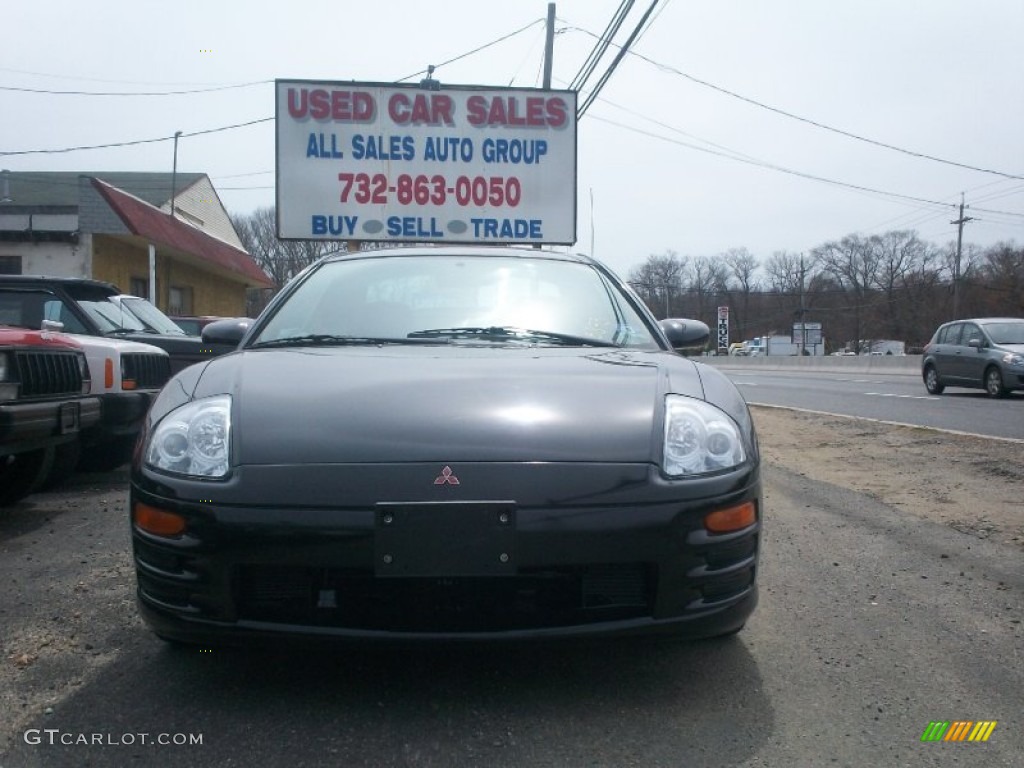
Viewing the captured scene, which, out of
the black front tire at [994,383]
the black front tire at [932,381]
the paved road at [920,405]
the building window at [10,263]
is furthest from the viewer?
the building window at [10,263]

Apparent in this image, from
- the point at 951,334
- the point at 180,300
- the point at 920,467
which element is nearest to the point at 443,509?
the point at 920,467

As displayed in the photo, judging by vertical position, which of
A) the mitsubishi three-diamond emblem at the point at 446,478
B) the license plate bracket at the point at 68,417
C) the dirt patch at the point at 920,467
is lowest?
the dirt patch at the point at 920,467

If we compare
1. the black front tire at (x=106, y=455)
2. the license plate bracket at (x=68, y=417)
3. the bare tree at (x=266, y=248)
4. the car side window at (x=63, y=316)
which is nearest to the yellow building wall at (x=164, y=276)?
the car side window at (x=63, y=316)

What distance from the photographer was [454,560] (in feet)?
7.56

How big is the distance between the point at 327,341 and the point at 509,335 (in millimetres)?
665

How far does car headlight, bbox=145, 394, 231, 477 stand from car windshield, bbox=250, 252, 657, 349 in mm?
759

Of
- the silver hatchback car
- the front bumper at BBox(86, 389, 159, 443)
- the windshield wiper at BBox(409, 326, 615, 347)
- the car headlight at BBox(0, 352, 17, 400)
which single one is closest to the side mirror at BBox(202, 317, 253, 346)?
the windshield wiper at BBox(409, 326, 615, 347)

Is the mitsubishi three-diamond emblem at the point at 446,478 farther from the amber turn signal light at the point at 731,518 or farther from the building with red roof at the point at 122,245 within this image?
the building with red roof at the point at 122,245

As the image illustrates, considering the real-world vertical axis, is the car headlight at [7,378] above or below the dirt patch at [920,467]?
above

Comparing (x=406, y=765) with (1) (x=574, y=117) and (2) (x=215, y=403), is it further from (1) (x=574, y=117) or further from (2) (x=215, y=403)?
(1) (x=574, y=117)

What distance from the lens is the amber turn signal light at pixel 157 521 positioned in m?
2.38

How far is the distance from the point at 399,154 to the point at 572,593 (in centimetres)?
1150

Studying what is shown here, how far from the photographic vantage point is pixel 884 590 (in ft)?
12.4

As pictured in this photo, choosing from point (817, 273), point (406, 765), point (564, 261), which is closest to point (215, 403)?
point (406, 765)
